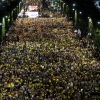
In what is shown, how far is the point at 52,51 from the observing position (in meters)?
43.9

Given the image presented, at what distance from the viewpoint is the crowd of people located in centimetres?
2686

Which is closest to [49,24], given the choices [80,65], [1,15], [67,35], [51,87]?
[67,35]

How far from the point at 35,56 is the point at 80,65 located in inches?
308

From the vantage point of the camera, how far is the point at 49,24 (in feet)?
237

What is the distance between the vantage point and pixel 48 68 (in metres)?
35.3

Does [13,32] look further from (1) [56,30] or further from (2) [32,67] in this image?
(2) [32,67]

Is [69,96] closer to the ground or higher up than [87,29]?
closer to the ground

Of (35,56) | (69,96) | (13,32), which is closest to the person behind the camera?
(69,96)

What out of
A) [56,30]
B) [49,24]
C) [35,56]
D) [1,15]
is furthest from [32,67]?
[49,24]

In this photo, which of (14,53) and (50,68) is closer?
(50,68)

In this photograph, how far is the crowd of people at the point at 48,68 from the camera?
26.9 metres

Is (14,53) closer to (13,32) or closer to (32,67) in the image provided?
(32,67)

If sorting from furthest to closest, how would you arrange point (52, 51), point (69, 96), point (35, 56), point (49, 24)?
point (49, 24)
point (52, 51)
point (35, 56)
point (69, 96)

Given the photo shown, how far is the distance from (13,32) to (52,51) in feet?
68.7
